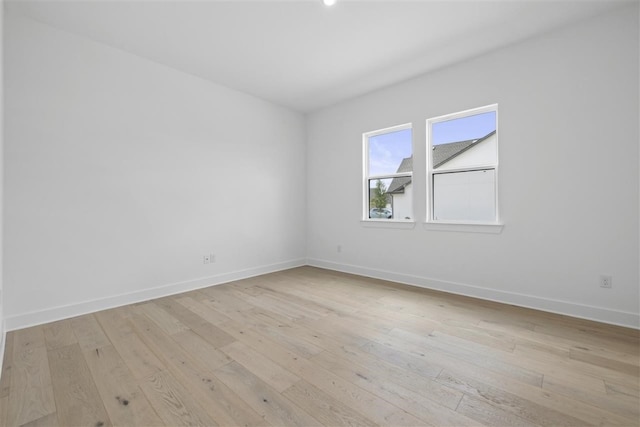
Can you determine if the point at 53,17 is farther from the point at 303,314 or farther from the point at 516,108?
the point at 516,108

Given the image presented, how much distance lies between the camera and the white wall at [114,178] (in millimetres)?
2514

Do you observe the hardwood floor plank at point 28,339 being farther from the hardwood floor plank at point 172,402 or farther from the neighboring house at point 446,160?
the neighboring house at point 446,160

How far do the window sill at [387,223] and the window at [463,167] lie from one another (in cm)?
28

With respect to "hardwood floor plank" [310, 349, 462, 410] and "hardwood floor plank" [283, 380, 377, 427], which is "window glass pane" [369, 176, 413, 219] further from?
"hardwood floor plank" [283, 380, 377, 427]

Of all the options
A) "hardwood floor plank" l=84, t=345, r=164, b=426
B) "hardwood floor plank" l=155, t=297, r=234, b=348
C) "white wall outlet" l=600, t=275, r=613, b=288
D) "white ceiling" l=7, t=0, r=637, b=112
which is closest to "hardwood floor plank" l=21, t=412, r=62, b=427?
"hardwood floor plank" l=84, t=345, r=164, b=426

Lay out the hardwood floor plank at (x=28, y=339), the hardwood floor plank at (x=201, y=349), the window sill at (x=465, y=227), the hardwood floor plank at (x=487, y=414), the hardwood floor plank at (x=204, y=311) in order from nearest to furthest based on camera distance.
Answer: the hardwood floor plank at (x=487, y=414) < the hardwood floor plank at (x=201, y=349) < the hardwood floor plank at (x=28, y=339) < the hardwood floor plank at (x=204, y=311) < the window sill at (x=465, y=227)

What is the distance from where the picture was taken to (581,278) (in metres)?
2.64

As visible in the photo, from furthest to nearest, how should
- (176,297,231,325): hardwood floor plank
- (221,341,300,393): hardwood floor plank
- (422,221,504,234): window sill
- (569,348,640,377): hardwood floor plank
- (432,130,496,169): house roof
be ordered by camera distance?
(432,130,496,169): house roof < (422,221,504,234): window sill < (176,297,231,325): hardwood floor plank < (569,348,640,377): hardwood floor plank < (221,341,300,393): hardwood floor plank

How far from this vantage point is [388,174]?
4152 millimetres

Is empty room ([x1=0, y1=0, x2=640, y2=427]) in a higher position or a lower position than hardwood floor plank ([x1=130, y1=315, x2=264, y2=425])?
higher

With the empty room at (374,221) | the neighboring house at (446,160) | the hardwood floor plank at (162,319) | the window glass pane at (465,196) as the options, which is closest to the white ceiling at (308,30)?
the empty room at (374,221)

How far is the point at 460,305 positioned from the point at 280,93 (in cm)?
377

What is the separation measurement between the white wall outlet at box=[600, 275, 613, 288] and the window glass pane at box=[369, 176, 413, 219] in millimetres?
1955

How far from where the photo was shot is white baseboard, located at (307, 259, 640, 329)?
8.11 feet
